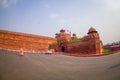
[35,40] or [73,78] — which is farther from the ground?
[35,40]

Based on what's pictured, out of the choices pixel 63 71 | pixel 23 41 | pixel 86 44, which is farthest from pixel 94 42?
pixel 23 41

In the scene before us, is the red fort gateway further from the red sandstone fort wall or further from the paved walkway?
the paved walkway

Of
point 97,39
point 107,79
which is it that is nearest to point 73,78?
point 107,79

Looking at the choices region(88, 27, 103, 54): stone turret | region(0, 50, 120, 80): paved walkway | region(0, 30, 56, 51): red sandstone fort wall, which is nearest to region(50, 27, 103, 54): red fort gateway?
region(88, 27, 103, 54): stone turret

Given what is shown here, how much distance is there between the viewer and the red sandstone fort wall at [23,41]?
57.6ft

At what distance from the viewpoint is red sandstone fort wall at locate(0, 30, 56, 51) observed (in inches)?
691

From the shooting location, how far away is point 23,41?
19.2 meters

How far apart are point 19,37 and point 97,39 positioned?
11.9 m

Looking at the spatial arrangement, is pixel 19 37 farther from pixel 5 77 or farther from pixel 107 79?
pixel 107 79

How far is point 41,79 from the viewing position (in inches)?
163

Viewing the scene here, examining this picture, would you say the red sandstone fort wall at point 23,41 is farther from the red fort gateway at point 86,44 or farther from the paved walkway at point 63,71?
the paved walkway at point 63,71

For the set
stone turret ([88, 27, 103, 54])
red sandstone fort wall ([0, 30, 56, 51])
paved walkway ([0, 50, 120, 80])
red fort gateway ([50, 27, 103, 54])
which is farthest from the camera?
red sandstone fort wall ([0, 30, 56, 51])

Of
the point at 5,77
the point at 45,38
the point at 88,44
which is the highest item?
the point at 45,38

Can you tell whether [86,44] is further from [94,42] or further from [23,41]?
[23,41]
